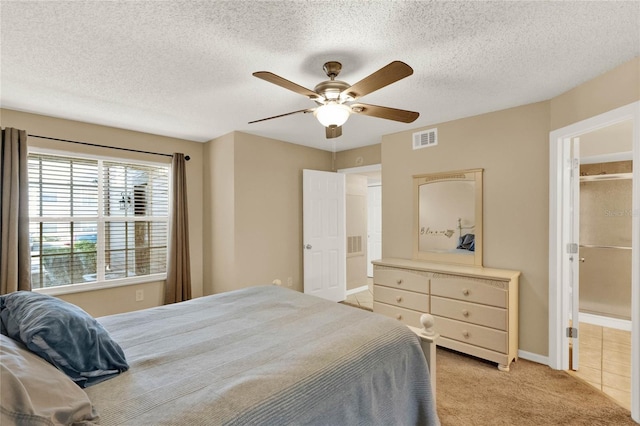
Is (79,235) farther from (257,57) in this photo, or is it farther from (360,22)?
(360,22)

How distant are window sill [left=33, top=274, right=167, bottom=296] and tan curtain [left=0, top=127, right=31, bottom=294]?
0.29m

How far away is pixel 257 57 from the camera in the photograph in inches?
78.7

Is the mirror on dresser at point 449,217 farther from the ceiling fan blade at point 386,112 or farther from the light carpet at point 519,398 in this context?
the ceiling fan blade at point 386,112

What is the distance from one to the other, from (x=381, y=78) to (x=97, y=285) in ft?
12.2

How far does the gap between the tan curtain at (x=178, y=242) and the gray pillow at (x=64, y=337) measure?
8.38 feet

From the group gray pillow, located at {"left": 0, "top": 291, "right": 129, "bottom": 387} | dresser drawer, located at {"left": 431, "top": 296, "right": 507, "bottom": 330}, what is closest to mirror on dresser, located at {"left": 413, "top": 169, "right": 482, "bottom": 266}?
dresser drawer, located at {"left": 431, "top": 296, "right": 507, "bottom": 330}

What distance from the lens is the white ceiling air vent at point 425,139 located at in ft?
11.5

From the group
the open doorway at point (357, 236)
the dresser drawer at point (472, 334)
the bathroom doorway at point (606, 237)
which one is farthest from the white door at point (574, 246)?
the open doorway at point (357, 236)

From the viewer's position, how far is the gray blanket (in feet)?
3.53

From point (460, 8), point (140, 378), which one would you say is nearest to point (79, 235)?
point (140, 378)

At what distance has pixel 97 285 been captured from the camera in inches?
135

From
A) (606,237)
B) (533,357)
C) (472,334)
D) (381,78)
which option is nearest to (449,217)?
(472,334)

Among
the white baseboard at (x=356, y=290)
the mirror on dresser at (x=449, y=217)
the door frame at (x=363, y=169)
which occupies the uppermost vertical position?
the door frame at (x=363, y=169)

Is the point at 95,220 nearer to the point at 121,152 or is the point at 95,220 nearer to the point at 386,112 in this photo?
the point at 121,152
